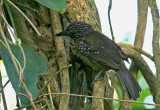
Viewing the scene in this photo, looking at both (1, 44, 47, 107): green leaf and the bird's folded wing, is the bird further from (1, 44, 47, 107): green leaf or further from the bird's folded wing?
(1, 44, 47, 107): green leaf

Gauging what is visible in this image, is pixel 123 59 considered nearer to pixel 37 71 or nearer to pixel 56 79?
pixel 56 79

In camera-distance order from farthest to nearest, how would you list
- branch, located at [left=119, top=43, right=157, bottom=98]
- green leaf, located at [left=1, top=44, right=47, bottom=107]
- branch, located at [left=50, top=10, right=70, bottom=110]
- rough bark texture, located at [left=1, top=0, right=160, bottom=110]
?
branch, located at [left=119, top=43, right=157, bottom=98] < rough bark texture, located at [left=1, top=0, right=160, bottom=110] < branch, located at [left=50, top=10, right=70, bottom=110] < green leaf, located at [left=1, top=44, right=47, bottom=107]

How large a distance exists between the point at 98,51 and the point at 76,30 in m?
0.26

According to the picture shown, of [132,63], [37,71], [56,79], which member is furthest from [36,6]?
[132,63]

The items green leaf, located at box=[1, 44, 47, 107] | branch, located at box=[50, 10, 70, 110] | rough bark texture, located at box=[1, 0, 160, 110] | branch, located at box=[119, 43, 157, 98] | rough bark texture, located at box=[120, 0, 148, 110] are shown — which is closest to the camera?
green leaf, located at box=[1, 44, 47, 107]

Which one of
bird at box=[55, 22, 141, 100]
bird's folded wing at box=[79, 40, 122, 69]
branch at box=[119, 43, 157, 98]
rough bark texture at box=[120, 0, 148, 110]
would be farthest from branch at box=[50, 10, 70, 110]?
rough bark texture at box=[120, 0, 148, 110]

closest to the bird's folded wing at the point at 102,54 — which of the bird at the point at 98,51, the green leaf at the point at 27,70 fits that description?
the bird at the point at 98,51

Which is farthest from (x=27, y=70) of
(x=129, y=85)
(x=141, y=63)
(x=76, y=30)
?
(x=141, y=63)

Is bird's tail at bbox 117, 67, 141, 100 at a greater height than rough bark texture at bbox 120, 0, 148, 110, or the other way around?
rough bark texture at bbox 120, 0, 148, 110

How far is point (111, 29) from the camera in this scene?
3.16 meters

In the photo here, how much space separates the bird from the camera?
300cm

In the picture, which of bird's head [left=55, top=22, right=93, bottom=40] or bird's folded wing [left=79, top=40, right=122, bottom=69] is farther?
bird's folded wing [left=79, top=40, right=122, bottom=69]

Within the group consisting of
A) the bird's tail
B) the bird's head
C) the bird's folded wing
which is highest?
the bird's head

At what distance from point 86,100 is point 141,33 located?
98 cm
